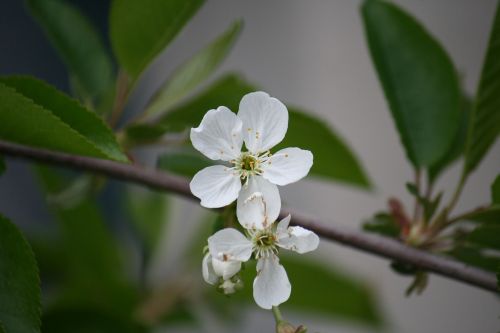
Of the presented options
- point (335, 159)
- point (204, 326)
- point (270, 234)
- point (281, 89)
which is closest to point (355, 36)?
point (281, 89)

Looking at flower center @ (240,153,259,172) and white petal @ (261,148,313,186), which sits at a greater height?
flower center @ (240,153,259,172)

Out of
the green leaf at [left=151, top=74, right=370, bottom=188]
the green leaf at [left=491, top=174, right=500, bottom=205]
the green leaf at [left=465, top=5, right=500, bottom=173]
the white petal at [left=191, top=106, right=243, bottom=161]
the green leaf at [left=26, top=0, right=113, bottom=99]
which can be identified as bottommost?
the green leaf at [left=491, top=174, right=500, bottom=205]

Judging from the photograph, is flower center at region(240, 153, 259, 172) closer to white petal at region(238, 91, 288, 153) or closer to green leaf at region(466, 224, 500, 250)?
white petal at region(238, 91, 288, 153)

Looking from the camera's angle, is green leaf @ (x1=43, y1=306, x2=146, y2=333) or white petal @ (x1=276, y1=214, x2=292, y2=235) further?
green leaf @ (x1=43, y1=306, x2=146, y2=333)

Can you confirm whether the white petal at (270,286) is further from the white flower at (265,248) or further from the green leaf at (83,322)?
the green leaf at (83,322)

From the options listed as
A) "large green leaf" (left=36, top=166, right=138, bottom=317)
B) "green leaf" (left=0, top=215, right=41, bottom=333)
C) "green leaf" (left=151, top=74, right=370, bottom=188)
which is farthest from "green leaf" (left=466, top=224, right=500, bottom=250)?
"large green leaf" (left=36, top=166, right=138, bottom=317)

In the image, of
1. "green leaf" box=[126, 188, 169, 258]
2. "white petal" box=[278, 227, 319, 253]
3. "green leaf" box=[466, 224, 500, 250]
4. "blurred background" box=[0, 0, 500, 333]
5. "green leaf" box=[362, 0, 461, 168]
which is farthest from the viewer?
"blurred background" box=[0, 0, 500, 333]
